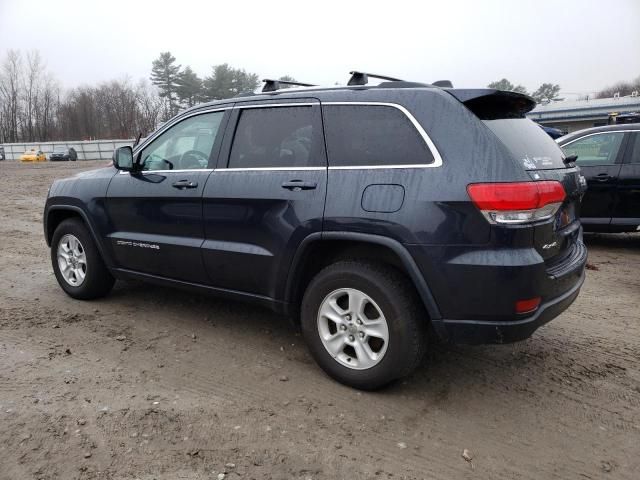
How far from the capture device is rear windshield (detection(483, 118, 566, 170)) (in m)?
2.91

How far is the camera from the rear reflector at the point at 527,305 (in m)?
2.73

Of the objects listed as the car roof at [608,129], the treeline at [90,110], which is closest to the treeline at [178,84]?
the treeline at [90,110]

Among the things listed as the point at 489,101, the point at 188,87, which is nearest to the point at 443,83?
the point at 489,101

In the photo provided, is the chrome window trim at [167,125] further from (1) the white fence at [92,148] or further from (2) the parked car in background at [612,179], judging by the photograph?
(1) the white fence at [92,148]

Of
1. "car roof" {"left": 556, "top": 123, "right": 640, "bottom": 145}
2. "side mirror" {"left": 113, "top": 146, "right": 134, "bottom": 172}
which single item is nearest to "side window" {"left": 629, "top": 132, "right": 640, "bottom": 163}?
"car roof" {"left": 556, "top": 123, "right": 640, "bottom": 145}

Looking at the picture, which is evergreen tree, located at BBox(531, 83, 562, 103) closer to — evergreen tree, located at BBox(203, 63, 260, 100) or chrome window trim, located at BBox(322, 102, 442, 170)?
evergreen tree, located at BBox(203, 63, 260, 100)

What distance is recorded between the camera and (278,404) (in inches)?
122

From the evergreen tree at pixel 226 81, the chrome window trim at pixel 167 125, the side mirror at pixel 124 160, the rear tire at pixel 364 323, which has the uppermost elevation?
the evergreen tree at pixel 226 81

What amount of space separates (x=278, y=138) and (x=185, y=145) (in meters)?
1.00

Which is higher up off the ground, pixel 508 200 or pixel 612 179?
pixel 508 200

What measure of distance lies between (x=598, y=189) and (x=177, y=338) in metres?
5.93

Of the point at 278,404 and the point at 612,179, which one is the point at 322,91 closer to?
the point at 278,404

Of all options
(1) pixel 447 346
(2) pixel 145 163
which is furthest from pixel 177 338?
(1) pixel 447 346

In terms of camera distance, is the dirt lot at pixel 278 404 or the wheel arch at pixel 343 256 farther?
the wheel arch at pixel 343 256
